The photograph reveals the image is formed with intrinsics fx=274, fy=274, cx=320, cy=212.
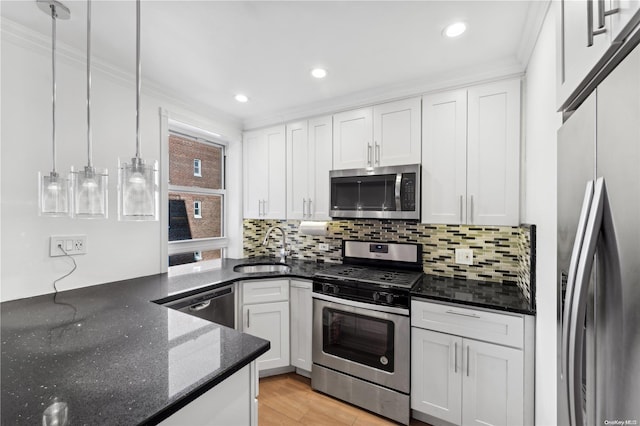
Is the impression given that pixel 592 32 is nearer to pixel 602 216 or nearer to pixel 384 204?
pixel 602 216

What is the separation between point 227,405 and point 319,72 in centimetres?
210

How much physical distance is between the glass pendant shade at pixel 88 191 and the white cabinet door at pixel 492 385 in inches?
84.4

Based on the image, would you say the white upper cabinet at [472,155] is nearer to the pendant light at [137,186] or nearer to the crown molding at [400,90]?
the crown molding at [400,90]

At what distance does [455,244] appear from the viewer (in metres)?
2.34

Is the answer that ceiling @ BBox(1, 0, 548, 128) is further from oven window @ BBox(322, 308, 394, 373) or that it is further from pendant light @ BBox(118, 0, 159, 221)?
oven window @ BBox(322, 308, 394, 373)

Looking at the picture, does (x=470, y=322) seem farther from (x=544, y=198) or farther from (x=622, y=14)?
(x=622, y=14)

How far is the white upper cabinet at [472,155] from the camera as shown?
1.90m

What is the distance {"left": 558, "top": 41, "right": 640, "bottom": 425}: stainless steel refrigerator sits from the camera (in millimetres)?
450

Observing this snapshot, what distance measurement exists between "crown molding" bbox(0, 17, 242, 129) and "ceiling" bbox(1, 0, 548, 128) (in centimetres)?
2

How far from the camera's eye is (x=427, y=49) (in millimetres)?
1788

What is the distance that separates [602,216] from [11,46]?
107 inches

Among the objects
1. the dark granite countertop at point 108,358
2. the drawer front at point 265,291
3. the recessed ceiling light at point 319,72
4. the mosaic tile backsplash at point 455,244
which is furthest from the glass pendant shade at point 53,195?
the mosaic tile backsplash at point 455,244

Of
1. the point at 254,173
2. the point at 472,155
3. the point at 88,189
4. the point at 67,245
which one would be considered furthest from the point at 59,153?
the point at 472,155

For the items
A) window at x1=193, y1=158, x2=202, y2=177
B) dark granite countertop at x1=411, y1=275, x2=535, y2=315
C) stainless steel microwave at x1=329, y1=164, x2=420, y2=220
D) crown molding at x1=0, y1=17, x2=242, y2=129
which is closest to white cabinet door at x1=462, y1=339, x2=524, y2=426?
dark granite countertop at x1=411, y1=275, x2=535, y2=315
